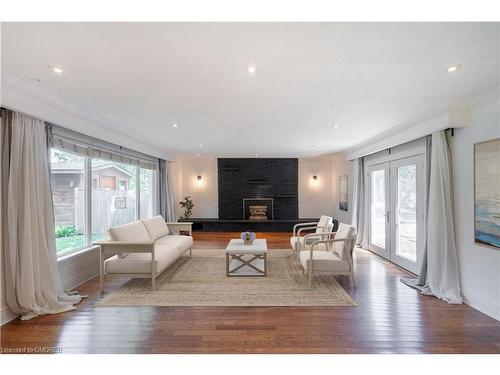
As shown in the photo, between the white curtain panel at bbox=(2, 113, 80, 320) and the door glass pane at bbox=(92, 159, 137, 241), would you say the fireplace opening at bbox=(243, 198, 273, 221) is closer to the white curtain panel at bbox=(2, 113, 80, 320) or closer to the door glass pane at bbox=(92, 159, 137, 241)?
the door glass pane at bbox=(92, 159, 137, 241)

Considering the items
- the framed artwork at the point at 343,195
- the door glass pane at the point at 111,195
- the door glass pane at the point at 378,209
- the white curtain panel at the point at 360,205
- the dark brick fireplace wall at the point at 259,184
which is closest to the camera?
the door glass pane at the point at 111,195

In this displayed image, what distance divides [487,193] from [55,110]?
5.14 m

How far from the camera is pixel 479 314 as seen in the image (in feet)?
9.41

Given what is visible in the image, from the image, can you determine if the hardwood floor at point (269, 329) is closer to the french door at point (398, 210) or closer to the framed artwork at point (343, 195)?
the french door at point (398, 210)

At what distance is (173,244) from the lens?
4.59m

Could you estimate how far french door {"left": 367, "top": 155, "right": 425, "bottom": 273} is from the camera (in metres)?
4.24

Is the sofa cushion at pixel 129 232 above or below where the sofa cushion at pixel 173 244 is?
above

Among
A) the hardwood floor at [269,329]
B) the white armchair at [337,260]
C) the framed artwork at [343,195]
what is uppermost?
the framed artwork at [343,195]

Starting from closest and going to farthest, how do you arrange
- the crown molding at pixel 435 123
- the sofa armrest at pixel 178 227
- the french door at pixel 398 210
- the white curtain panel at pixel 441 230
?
the crown molding at pixel 435 123 → the white curtain panel at pixel 441 230 → the french door at pixel 398 210 → the sofa armrest at pixel 178 227

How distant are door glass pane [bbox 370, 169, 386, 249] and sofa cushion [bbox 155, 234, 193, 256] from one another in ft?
13.2

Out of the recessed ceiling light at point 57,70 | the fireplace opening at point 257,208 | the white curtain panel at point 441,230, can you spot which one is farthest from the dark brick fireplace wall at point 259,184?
the recessed ceiling light at point 57,70

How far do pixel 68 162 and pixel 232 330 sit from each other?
3507mm

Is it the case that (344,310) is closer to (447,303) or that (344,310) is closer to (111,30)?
(447,303)

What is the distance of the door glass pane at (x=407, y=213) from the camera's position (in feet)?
14.4
